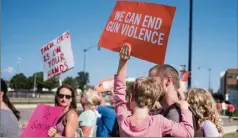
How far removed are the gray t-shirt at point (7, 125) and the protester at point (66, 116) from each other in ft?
1.36

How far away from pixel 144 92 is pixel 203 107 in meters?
1.01

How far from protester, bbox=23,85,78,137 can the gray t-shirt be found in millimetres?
414

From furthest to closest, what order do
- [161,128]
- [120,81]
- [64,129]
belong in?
[64,129], [120,81], [161,128]

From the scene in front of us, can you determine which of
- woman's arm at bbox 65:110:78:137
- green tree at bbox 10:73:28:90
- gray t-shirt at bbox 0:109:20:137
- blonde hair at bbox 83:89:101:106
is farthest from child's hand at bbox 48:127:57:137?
green tree at bbox 10:73:28:90

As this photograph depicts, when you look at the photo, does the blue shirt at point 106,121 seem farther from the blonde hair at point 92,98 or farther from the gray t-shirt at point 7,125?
the gray t-shirt at point 7,125

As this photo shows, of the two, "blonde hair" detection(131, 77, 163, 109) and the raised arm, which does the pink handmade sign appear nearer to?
the raised arm

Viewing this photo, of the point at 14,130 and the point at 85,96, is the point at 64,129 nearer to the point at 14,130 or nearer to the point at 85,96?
the point at 14,130

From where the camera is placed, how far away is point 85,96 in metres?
6.42

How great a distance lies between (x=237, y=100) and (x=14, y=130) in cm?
4903

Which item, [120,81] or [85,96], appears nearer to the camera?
[120,81]

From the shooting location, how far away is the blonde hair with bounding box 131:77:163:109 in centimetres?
287

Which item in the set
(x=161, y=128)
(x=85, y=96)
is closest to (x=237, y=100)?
(x=85, y=96)

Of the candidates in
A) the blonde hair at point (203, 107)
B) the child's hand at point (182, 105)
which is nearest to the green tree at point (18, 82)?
the blonde hair at point (203, 107)

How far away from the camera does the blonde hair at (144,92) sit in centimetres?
287
